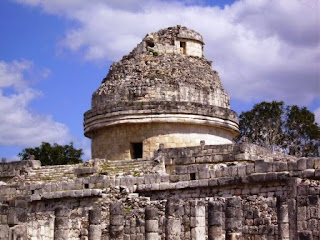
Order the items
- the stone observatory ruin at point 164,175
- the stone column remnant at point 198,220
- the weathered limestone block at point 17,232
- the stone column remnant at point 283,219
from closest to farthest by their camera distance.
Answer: the weathered limestone block at point 17,232
the stone observatory ruin at point 164,175
the stone column remnant at point 283,219
the stone column remnant at point 198,220

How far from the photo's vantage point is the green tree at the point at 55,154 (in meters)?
37.1

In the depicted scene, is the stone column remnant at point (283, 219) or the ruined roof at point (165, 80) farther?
the ruined roof at point (165, 80)

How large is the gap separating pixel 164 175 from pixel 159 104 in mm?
3556

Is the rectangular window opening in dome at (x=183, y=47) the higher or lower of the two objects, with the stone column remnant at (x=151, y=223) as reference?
higher

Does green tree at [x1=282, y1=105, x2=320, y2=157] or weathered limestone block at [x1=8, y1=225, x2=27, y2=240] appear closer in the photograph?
weathered limestone block at [x1=8, y1=225, x2=27, y2=240]

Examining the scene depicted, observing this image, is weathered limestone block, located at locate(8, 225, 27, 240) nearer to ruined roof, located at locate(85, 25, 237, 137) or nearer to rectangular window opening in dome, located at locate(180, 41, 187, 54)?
ruined roof, located at locate(85, 25, 237, 137)

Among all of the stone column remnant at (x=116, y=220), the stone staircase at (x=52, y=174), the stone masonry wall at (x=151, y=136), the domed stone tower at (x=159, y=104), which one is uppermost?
the domed stone tower at (x=159, y=104)

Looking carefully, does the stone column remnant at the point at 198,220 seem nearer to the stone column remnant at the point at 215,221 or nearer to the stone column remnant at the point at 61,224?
the stone column remnant at the point at 215,221

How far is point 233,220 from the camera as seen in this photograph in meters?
12.8

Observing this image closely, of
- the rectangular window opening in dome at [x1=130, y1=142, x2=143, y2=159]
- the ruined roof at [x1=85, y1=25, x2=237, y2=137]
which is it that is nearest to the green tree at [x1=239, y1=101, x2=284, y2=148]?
the ruined roof at [x1=85, y1=25, x2=237, y2=137]

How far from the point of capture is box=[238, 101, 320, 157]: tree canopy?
119 feet

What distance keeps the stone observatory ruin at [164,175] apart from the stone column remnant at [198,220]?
2 cm

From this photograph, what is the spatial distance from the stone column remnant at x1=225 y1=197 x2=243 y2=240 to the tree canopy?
23.3 m

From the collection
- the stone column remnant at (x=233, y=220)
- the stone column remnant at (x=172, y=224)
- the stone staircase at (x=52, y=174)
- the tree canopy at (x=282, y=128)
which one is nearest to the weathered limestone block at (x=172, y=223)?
the stone column remnant at (x=172, y=224)
